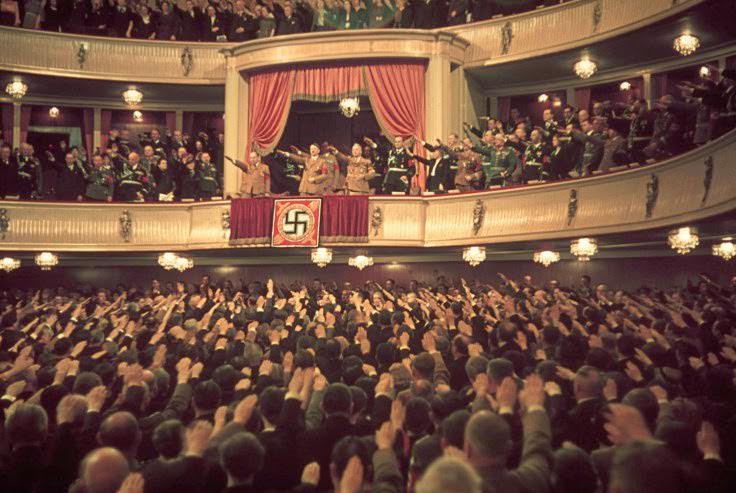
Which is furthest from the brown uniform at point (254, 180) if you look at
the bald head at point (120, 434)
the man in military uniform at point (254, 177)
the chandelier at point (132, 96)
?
the bald head at point (120, 434)

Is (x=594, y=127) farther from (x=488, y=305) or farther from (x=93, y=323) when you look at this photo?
(x=93, y=323)

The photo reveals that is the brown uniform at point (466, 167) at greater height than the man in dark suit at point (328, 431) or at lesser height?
greater

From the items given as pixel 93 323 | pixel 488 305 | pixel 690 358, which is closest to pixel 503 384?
pixel 690 358

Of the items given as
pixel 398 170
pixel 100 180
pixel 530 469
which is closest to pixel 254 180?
pixel 398 170

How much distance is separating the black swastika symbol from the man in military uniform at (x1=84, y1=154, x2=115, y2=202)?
15.4 feet

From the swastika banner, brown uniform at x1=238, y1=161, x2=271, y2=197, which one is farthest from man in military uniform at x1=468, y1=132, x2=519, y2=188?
brown uniform at x1=238, y1=161, x2=271, y2=197

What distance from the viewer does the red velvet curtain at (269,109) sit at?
64.0ft

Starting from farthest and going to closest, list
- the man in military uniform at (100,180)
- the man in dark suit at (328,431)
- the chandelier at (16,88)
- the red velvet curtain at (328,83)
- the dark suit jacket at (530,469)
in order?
the chandelier at (16,88), the man in military uniform at (100,180), the red velvet curtain at (328,83), the man in dark suit at (328,431), the dark suit jacket at (530,469)

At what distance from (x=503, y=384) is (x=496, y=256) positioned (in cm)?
1418

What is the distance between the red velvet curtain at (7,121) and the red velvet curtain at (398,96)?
32.1 ft

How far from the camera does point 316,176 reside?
17.9 metres

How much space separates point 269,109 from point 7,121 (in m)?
7.59

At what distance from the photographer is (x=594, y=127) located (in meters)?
15.1

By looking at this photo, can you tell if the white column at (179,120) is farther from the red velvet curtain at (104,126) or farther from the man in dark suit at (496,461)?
the man in dark suit at (496,461)
